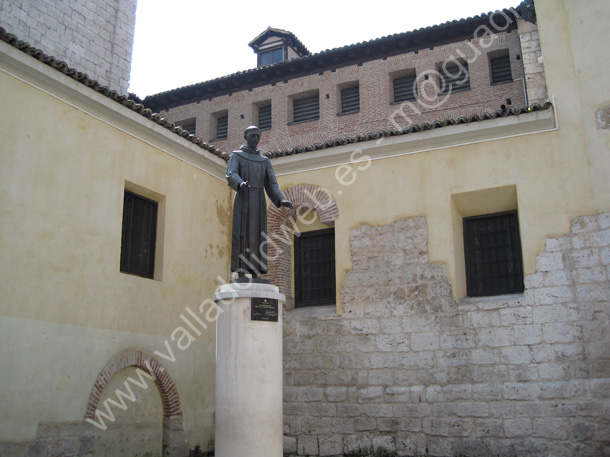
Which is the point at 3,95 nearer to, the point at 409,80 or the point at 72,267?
the point at 72,267

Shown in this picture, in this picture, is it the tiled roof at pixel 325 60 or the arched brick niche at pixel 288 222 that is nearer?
the arched brick niche at pixel 288 222

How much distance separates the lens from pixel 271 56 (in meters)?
23.5

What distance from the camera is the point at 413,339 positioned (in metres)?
9.98

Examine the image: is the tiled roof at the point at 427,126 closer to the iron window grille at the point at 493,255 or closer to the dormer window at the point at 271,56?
the iron window grille at the point at 493,255

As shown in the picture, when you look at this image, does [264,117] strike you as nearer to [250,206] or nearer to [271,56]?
[271,56]

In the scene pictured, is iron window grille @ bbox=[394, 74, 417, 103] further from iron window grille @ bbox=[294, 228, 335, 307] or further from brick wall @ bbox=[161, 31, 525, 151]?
iron window grille @ bbox=[294, 228, 335, 307]

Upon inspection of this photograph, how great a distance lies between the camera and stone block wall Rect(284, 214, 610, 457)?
884cm

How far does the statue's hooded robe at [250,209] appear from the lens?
7605mm

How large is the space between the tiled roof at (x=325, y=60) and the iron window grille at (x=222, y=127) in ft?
2.70

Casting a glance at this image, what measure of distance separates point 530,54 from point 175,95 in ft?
38.2

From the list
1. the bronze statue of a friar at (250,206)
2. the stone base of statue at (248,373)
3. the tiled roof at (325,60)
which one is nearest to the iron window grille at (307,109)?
the tiled roof at (325,60)

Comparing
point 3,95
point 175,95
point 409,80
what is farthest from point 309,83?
point 3,95

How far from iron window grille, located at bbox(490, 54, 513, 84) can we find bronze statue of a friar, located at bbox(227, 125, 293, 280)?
38.4 feet

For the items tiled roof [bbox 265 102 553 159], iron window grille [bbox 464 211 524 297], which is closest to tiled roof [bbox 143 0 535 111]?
tiled roof [bbox 265 102 553 159]
